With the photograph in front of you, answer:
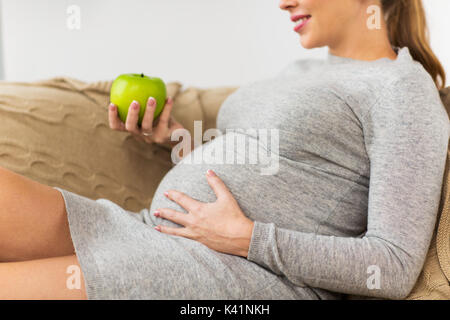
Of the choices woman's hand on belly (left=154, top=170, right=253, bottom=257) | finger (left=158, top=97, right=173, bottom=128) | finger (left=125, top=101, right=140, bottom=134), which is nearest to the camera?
woman's hand on belly (left=154, top=170, right=253, bottom=257)

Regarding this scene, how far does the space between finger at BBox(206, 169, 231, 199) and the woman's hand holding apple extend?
0.27 meters

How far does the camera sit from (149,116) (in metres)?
1.08

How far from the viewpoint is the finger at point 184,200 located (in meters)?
0.88

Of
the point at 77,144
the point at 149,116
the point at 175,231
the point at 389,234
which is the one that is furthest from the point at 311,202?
the point at 77,144

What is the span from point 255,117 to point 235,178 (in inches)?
6.9

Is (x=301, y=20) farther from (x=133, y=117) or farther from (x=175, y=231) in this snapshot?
(x=175, y=231)

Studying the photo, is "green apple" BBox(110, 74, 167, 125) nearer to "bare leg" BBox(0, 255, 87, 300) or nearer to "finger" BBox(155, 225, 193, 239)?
"finger" BBox(155, 225, 193, 239)

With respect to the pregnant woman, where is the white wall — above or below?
above

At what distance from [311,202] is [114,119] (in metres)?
0.54

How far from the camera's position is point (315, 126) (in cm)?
90

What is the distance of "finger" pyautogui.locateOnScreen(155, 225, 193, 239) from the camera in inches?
33.9

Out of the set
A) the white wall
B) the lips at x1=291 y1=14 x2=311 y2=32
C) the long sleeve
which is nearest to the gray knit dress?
the long sleeve
